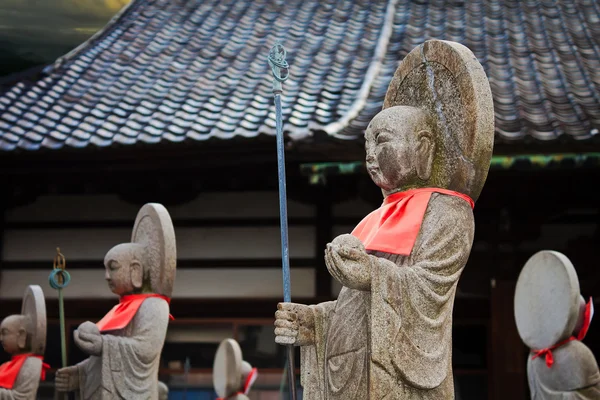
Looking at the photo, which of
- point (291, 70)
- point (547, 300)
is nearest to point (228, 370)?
point (547, 300)

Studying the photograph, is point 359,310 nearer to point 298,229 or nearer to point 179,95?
point 298,229

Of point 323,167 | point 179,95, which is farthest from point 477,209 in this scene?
point 179,95

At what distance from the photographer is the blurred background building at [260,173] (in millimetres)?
10578

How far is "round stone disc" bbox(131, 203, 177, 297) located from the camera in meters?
8.12

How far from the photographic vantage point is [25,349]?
9.50m

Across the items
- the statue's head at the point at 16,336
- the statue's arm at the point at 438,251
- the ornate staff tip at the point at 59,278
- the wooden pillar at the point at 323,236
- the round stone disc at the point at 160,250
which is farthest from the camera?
the wooden pillar at the point at 323,236

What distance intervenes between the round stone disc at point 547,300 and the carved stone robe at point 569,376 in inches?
5.1

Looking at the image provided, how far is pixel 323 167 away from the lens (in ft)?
33.3

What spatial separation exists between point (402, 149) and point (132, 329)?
3605 mm

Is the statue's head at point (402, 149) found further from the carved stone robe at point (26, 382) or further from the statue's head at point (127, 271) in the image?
the carved stone robe at point (26, 382)

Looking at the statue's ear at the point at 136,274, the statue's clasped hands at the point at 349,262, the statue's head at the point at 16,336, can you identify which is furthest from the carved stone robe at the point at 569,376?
the statue's head at the point at 16,336

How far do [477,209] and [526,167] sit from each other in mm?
1272

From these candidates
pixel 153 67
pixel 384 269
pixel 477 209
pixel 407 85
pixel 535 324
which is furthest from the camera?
pixel 153 67

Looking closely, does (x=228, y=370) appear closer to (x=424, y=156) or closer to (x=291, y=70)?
(x=291, y=70)
